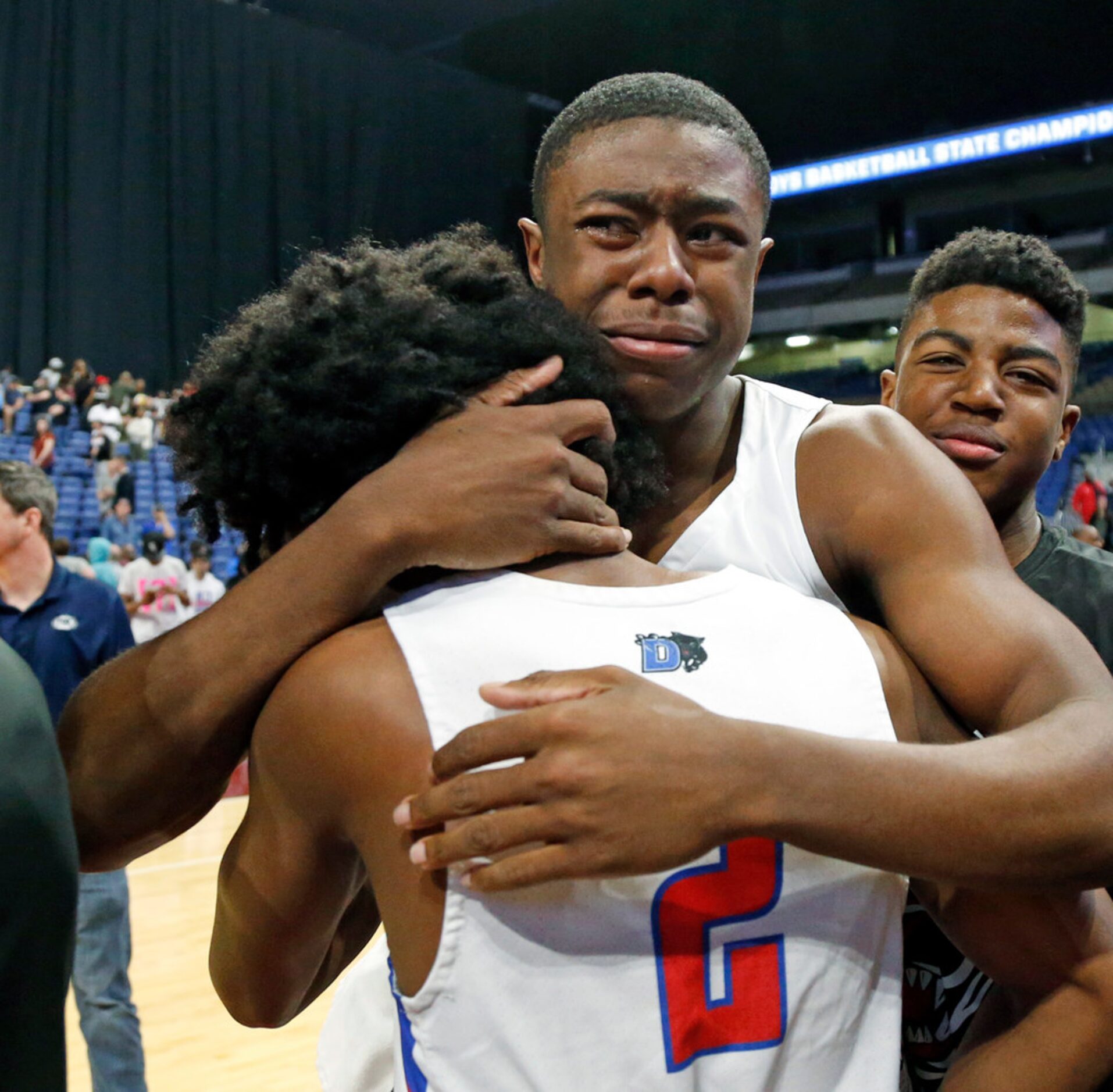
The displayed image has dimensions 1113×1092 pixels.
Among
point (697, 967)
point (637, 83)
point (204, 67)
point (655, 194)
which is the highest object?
point (204, 67)

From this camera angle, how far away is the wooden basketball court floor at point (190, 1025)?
12.6 ft

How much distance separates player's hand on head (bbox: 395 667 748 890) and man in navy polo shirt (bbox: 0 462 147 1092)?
2.73 m

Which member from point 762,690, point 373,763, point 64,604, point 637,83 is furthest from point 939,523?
point 64,604

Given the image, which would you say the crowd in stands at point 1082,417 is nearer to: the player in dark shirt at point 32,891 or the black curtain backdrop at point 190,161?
the black curtain backdrop at point 190,161

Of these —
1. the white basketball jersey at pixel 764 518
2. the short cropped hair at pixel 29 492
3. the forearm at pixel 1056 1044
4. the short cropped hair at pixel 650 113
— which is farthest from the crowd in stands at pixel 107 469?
the forearm at pixel 1056 1044

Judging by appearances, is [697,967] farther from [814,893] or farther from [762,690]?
[762,690]

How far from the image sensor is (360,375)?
1.11m

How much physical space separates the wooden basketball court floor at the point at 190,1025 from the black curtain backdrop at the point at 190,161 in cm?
1285

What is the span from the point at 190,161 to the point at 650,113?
18101 mm

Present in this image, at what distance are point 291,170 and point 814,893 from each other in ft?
63.3

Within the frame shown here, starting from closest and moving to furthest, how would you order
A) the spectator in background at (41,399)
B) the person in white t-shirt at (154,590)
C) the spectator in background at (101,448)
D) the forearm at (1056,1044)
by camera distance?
the forearm at (1056,1044)
the person in white t-shirt at (154,590)
the spectator in background at (101,448)
the spectator in background at (41,399)

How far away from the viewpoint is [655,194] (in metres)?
1.61

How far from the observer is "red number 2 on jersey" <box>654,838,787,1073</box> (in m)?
0.98

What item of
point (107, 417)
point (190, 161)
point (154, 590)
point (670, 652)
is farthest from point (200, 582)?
point (190, 161)
